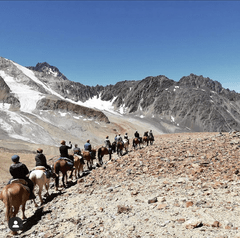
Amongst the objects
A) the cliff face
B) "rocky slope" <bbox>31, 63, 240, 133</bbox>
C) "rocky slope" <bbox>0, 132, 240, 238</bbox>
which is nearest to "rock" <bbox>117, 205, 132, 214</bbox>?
"rocky slope" <bbox>0, 132, 240, 238</bbox>

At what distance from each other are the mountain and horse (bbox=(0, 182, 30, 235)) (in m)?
60.2

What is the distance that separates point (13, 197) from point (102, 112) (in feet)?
338

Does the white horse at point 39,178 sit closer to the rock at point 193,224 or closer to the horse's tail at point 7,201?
the horse's tail at point 7,201

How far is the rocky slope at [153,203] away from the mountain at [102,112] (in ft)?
195

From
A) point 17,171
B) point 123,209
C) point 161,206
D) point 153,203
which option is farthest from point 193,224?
point 17,171

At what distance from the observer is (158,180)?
9297mm

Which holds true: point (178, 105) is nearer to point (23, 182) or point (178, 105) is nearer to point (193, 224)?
point (23, 182)

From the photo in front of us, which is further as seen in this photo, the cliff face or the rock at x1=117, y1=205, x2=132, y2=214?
the cliff face

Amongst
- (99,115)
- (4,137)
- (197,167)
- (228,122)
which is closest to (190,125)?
(228,122)

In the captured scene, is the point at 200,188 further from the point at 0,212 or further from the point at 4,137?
the point at 4,137

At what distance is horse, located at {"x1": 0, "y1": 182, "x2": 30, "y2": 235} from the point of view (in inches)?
277

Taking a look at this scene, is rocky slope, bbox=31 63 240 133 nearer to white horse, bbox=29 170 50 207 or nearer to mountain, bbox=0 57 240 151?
mountain, bbox=0 57 240 151

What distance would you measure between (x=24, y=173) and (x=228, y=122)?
488ft

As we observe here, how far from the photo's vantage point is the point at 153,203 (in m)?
7.17
